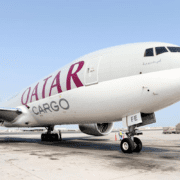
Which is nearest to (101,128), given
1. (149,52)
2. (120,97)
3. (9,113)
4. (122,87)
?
(120,97)

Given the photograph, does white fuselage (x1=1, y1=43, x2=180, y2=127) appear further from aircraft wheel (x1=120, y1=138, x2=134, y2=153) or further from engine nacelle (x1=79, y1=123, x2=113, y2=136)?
engine nacelle (x1=79, y1=123, x2=113, y2=136)

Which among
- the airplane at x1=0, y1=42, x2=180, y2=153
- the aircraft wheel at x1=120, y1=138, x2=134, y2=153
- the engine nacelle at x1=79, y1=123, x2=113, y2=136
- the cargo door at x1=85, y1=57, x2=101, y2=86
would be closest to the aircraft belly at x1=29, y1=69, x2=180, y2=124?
the airplane at x1=0, y1=42, x2=180, y2=153

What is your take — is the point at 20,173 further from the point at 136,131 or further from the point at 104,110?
the point at 136,131

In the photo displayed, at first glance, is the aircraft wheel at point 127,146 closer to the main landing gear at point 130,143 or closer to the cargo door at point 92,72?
the main landing gear at point 130,143

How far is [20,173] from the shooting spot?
15.1 ft

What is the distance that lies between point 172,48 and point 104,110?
3.47m

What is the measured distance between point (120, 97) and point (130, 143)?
1.78 m

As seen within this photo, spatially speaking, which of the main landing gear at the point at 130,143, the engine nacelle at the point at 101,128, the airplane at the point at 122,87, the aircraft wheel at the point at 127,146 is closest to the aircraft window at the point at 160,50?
the airplane at the point at 122,87

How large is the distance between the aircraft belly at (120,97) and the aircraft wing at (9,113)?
4645 millimetres

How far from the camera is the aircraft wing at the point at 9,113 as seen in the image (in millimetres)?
13317

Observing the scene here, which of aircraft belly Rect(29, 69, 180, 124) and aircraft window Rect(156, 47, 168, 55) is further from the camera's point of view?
aircraft window Rect(156, 47, 168, 55)

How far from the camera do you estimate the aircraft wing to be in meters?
13.3

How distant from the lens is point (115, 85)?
7.61 meters

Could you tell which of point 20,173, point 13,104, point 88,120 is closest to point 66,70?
point 88,120
